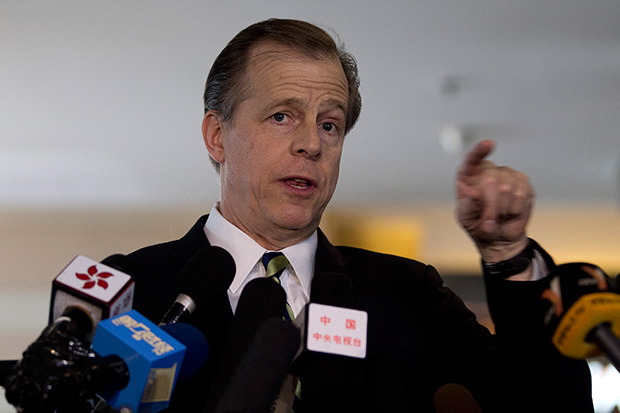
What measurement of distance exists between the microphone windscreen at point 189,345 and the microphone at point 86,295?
82 mm

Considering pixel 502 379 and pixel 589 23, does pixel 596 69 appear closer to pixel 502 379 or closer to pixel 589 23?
pixel 589 23

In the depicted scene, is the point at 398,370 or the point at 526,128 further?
the point at 526,128

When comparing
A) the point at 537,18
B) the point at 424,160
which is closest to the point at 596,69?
the point at 537,18

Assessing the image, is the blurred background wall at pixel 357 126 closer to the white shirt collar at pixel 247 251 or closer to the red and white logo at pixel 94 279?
the white shirt collar at pixel 247 251

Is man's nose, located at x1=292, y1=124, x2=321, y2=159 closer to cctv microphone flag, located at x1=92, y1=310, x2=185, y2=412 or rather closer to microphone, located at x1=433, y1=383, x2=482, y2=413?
microphone, located at x1=433, y1=383, x2=482, y2=413

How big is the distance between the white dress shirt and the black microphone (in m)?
0.40

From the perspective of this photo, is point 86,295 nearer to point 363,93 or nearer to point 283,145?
point 283,145

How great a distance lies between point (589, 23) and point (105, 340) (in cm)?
376

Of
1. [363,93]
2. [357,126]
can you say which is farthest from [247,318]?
[357,126]

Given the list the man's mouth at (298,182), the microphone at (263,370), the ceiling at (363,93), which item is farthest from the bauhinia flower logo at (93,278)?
the ceiling at (363,93)

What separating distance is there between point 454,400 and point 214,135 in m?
0.85

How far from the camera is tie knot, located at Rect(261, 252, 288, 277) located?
1.46 metres

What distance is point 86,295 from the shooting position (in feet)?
2.92

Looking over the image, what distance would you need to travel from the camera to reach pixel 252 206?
60.0 inches
